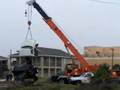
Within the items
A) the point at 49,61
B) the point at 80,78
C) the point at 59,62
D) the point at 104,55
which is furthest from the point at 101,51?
the point at 80,78

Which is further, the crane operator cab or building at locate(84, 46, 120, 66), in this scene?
building at locate(84, 46, 120, 66)

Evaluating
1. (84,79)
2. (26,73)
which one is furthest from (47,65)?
(26,73)

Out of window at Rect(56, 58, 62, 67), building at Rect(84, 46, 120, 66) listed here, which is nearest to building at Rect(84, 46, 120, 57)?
building at Rect(84, 46, 120, 66)

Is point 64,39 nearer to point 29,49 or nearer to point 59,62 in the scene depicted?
point 29,49

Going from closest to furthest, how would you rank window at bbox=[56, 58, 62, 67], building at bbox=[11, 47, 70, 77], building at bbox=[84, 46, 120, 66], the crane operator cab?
the crane operator cab → building at bbox=[11, 47, 70, 77] → window at bbox=[56, 58, 62, 67] → building at bbox=[84, 46, 120, 66]

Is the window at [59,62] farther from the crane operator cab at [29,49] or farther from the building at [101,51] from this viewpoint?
the crane operator cab at [29,49]

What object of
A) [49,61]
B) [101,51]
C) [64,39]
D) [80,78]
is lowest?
[80,78]

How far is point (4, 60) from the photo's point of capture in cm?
13312

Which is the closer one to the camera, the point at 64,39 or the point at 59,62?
the point at 64,39

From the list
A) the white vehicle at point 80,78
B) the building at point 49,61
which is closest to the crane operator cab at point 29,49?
the white vehicle at point 80,78

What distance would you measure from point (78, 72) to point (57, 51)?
232ft

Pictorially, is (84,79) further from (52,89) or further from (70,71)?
(52,89)

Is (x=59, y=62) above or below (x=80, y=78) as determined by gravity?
above

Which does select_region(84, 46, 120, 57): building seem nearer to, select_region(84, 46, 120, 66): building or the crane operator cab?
select_region(84, 46, 120, 66): building
